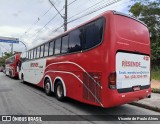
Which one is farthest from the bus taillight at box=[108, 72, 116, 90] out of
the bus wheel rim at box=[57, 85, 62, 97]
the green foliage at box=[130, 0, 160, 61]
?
the green foliage at box=[130, 0, 160, 61]

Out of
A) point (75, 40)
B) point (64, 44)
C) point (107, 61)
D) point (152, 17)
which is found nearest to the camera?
point (107, 61)

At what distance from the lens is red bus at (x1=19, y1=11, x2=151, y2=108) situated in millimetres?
6527

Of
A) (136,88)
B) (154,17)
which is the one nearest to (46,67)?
(136,88)

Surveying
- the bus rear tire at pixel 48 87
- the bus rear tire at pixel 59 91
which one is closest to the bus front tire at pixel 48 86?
the bus rear tire at pixel 48 87

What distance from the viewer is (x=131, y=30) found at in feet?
24.3

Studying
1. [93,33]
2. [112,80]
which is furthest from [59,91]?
[112,80]

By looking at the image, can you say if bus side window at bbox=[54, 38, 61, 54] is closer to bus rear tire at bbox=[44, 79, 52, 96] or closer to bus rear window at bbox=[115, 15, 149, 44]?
bus rear tire at bbox=[44, 79, 52, 96]

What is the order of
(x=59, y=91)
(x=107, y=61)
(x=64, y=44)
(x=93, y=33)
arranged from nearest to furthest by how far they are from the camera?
(x=107, y=61), (x=93, y=33), (x=64, y=44), (x=59, y=91)

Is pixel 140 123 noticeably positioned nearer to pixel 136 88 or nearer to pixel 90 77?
pixel 136 88

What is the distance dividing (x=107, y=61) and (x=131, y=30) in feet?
5.58

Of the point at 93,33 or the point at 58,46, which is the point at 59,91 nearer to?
the point at 58,46

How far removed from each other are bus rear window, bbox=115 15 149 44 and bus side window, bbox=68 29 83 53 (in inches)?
65.1

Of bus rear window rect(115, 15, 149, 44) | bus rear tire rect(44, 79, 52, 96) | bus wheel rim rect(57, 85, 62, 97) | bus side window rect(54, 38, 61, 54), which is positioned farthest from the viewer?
bus rear tire rect(44, 79, 52, 96)

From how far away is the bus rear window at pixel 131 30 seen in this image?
273 inches
